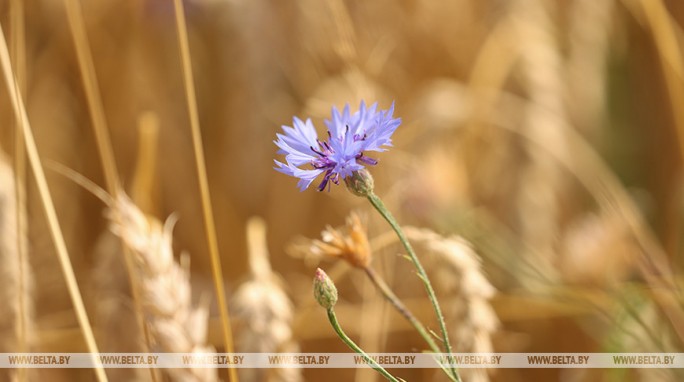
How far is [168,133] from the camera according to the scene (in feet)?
3.06

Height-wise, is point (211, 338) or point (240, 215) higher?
point (240, 215)

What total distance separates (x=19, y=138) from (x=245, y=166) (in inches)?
17.9

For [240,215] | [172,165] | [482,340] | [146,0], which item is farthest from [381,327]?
[146,0]

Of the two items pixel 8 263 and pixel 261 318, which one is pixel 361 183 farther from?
pixel 8 263

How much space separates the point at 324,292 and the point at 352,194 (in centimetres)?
33

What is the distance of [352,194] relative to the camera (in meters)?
0.60

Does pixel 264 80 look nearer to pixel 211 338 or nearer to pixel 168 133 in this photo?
pixel 168 133

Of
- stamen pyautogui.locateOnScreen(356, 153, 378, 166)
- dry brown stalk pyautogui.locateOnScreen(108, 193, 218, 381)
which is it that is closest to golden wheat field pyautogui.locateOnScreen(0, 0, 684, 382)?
dry brown stalk pyautogui.locateOnScreen(108, 193, 218, 381)

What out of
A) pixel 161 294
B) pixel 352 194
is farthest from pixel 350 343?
pixel 352 194

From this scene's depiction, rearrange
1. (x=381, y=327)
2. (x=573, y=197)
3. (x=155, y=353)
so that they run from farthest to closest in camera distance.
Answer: (x=573, y=197) → (x=381, y=327) → (x=155, y=353)

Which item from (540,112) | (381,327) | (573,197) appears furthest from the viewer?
(573,197)

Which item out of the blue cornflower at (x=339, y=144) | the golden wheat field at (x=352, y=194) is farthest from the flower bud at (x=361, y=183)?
the golden wheat field at (x=352, y=194)

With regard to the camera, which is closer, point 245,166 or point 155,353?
point 155,353

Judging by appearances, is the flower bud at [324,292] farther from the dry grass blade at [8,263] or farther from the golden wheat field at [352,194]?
the dry grass blade at [8,263]
